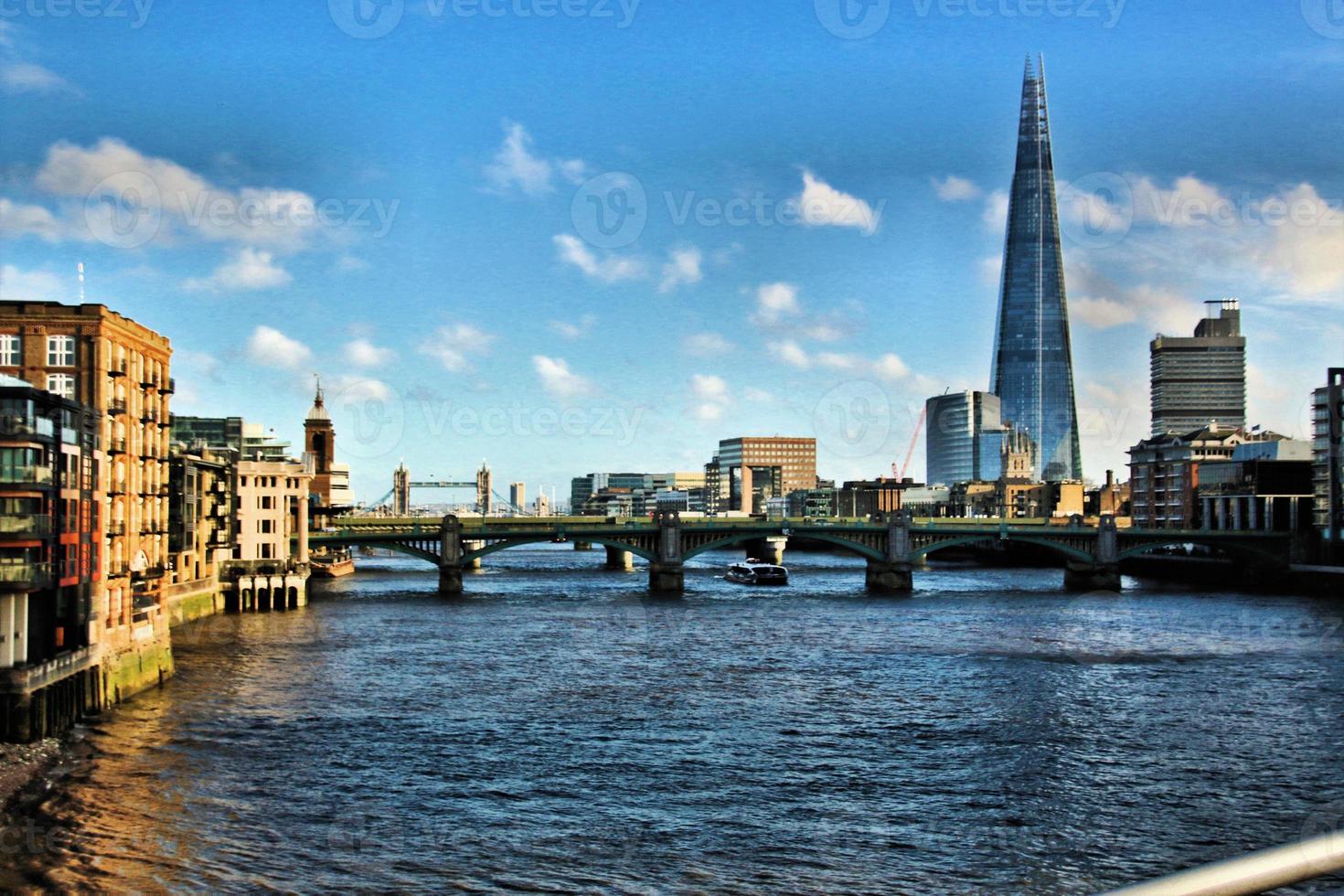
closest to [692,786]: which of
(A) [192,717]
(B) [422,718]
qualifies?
(B) [422,718]

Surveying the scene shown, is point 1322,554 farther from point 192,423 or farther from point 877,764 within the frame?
point 192,423

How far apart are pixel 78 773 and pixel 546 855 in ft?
60.4

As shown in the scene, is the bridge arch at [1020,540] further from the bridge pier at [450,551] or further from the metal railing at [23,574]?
the metal railing at [23,574]

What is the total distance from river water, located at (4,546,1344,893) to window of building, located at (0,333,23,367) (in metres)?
17.2

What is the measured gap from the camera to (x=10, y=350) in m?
59.3

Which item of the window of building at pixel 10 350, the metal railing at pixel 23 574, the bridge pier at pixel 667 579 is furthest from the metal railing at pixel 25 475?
the bridge pier at pixel 667 579

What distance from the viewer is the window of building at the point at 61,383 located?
59.1m

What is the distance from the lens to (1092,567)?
142 meters

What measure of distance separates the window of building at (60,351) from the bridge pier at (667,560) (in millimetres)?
77622

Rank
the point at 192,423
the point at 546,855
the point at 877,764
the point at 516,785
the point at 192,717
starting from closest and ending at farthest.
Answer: the point at 546,855 < the point at 516,785 < the point at 877,764 < the point at 192,717 < the point at 192,423

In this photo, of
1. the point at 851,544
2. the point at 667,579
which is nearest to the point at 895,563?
the point at 851,544

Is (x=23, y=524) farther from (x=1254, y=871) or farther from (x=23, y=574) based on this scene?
(x=1254, y=871)

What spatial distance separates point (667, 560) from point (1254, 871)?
129630 millimetres

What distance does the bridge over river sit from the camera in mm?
133663
